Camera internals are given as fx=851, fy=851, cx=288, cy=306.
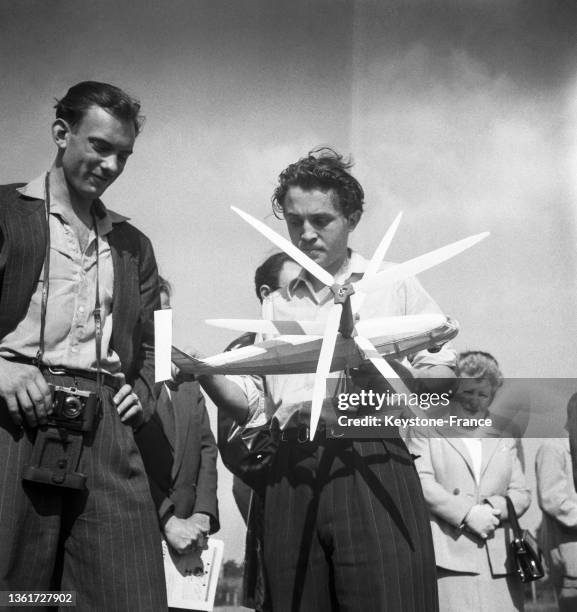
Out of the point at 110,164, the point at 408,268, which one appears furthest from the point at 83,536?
the point at 408,268

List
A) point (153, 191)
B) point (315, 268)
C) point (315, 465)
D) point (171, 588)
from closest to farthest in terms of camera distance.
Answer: point (315, 465) < point (315, 268) < point (171, 588) < point (153, 191)

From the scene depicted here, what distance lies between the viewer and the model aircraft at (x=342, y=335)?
3064 millimetres

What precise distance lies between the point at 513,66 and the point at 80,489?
2.93m

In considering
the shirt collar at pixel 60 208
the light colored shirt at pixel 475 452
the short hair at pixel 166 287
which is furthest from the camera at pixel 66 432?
the light colored shirt at pixel 475 452

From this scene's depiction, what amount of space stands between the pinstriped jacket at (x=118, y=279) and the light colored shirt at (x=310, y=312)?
43 centimetres

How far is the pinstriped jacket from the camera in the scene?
295 cm

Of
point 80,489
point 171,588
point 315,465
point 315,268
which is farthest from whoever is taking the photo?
point 171,588

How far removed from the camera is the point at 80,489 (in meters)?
2.78

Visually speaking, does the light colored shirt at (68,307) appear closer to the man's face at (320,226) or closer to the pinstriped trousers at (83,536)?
the pinstriped trousers at (83,536)

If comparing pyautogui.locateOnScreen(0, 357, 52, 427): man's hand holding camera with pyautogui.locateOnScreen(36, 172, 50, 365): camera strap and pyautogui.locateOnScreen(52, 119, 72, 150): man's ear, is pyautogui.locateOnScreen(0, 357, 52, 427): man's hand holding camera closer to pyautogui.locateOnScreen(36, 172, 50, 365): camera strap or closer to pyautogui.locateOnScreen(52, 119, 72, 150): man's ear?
pyautogui.locateOnScreen(36, 172, 50, 365): camera strap

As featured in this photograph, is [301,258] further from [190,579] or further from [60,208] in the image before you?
[190,579]

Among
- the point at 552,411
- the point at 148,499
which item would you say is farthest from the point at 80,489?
the point at 552,411

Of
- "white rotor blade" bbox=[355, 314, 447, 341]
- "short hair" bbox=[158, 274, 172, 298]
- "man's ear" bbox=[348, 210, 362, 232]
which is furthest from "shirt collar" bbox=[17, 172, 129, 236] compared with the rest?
"white rotor blade" bbox=[355, 314, 447, 341]

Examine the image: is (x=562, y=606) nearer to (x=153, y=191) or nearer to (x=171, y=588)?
(x=171, y=588)
